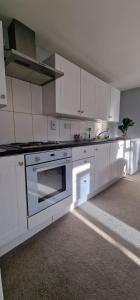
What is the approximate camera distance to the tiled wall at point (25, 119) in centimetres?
156

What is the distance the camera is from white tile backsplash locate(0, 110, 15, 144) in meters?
1.51

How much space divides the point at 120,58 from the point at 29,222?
2.63 m

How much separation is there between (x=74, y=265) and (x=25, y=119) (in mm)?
1569

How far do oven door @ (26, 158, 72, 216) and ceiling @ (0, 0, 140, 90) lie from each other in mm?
1480

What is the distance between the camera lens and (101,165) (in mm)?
2232

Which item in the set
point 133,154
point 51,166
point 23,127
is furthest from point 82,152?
point 133,154

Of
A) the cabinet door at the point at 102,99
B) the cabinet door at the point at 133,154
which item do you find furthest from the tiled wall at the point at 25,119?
the cabinet door at the point at 133,154

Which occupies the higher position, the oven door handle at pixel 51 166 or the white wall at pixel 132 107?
the white wall at pixel 132 107

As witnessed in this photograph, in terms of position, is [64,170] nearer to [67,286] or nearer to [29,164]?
[29,164]

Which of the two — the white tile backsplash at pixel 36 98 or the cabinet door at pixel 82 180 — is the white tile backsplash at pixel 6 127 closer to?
the white tile backsplash at pixel 36 98

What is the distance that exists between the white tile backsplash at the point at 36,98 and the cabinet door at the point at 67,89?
0.32m

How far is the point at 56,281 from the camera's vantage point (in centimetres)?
94

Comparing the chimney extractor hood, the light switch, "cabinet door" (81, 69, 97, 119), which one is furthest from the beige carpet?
the chimney extractor hood

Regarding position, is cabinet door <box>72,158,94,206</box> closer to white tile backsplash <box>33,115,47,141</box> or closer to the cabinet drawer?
the cabinet drawer
